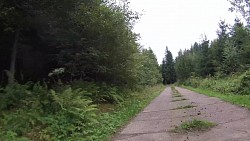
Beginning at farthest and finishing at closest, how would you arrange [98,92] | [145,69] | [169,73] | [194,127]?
1. [169,73]
2. [145,69]
3. [98,92]
4. [194,127]

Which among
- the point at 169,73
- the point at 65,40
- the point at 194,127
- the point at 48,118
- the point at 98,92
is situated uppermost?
the point at 169,73

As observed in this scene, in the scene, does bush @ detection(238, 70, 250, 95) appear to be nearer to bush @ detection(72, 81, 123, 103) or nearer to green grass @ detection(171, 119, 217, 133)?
bush @ detection(72, 81, 123, 103)

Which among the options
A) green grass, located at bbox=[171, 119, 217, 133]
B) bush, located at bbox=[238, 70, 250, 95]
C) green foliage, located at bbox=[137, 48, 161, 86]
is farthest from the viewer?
green foliage, located at bbox=[137, 48, 161, 86]

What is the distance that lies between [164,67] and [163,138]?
11733cm

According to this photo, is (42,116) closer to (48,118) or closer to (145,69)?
(48,118)

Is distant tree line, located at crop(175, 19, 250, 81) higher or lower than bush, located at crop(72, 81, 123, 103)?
higher

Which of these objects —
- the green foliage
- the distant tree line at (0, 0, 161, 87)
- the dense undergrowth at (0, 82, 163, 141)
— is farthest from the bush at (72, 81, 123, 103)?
the green foliage

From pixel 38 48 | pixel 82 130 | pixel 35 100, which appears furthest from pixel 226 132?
pixel 38 48

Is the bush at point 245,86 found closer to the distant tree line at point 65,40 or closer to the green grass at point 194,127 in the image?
the distant tree line at point 65,40

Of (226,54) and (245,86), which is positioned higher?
(226,54)

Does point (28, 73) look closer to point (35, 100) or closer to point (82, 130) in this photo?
point (35, 100)

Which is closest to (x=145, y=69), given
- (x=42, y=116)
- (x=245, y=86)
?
(x=245, y=86)

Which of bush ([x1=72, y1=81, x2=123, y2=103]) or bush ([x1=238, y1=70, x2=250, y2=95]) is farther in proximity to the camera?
bush ([x1=238, y1=70, x2=250, y2=95])

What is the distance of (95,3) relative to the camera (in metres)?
18.2
